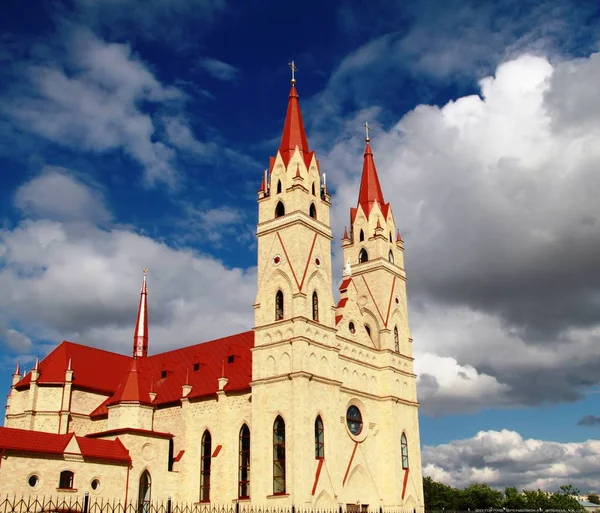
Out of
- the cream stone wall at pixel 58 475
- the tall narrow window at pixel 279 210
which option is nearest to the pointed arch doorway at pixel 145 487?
the cream stone wall at pixel 58 475

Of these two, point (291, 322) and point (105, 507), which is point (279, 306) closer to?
point (291, 322)

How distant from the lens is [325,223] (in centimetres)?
4369

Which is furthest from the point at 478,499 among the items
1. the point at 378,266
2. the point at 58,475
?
the point at 58,475

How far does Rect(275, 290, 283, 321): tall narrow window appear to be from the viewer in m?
40.2

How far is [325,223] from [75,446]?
20.4 m

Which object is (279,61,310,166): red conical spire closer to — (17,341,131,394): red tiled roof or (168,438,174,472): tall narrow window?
(168,438,174,472): tall narrow window

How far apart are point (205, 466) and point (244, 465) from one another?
12.1 feet

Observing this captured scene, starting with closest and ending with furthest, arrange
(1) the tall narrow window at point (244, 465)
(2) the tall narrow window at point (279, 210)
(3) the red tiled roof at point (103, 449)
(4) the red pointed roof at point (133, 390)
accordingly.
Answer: (3) the red tiled roof at point (103, 449), (1) the tall narrow window at point (244, 465), (2) the tall narrow window at point (279, 210), (4) the red pointed roof at point (133, 390)

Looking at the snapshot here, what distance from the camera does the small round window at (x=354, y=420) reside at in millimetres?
41906

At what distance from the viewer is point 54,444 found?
36.8 meters

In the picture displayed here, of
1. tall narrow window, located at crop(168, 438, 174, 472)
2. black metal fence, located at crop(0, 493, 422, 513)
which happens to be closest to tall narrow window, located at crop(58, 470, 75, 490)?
black metal fence, located at crop(0, 493, 422, 513)

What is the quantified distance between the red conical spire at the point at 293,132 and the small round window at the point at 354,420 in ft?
54.4

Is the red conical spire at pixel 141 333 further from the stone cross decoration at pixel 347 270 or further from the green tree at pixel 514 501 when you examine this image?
the green tree at pixel 514 501

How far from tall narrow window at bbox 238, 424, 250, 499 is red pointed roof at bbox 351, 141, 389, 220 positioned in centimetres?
1961
